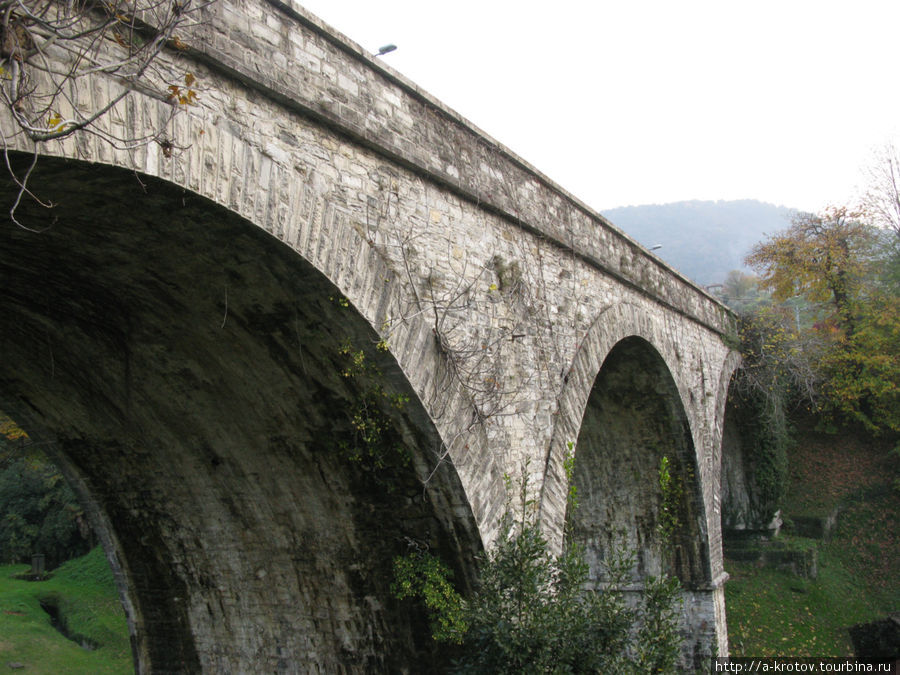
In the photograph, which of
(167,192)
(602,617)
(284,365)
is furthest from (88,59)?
(602,617)

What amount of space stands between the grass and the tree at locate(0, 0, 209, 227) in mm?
11649

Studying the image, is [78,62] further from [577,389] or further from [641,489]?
[641,489]

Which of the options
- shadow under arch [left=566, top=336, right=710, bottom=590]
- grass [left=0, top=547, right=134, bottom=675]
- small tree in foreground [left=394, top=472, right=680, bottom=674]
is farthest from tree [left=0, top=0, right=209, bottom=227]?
grass [left=0, top=547, right=134, bottom=675]

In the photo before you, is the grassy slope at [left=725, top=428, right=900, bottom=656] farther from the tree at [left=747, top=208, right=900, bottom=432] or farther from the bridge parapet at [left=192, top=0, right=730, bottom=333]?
the bridge parapet at [left=192, top=0, right=730, bottom=333]

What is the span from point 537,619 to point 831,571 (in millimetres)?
13485

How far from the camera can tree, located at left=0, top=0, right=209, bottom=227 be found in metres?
2.57

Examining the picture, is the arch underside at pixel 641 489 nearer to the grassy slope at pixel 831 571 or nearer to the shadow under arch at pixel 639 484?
the shadow under arch at pixel 639 484

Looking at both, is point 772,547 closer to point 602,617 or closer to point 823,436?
point 823,436

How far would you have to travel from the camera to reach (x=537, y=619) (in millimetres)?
4535

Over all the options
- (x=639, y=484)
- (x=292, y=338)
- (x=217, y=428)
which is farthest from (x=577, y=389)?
(x=639, y=484)

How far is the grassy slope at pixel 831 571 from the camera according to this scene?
42.3 feet

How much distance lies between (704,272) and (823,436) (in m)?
77.7

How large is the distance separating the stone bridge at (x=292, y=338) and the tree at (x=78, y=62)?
63 millimetres

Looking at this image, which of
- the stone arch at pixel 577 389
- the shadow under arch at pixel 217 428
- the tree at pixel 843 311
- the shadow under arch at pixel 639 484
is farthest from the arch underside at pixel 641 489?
the tree at pixel 843 311
